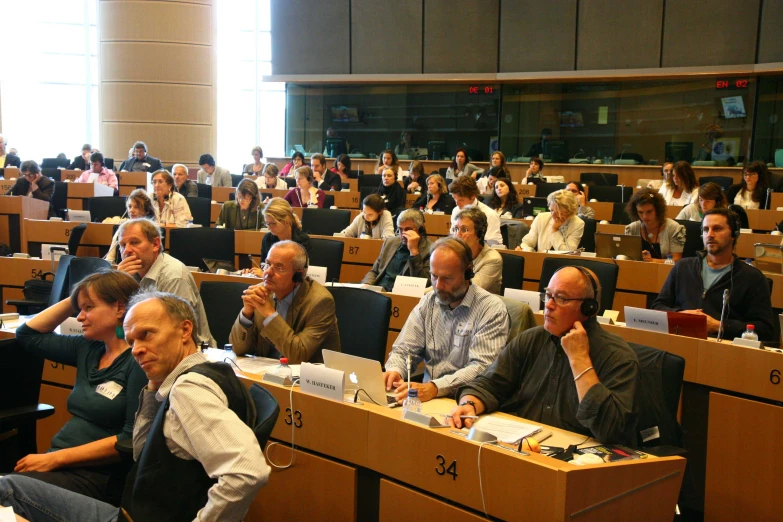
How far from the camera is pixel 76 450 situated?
2.69 m

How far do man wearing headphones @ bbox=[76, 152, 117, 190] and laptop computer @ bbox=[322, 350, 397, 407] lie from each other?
9.64 metres

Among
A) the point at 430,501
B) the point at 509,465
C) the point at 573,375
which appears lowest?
the point at 430,501

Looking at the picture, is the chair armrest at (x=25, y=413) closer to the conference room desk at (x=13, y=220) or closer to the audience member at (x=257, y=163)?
the conference room desk at (x=13, y=220)

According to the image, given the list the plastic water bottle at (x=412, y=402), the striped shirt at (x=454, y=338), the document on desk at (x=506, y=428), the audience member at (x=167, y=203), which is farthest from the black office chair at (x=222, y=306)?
the audience member at (x=167, y=203)

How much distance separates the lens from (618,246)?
5.93m

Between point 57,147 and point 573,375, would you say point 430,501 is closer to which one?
point 573,375

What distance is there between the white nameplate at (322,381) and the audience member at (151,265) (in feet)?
3.43

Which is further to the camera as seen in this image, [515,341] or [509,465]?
[515,341]

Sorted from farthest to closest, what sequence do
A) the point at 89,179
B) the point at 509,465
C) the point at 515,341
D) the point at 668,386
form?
the point at 89,179, the point at 515,341, the point at 668,386, the point at 509,465

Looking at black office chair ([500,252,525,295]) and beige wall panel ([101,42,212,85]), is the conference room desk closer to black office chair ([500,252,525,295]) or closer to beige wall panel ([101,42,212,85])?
black office chair ([500,252,525,295])

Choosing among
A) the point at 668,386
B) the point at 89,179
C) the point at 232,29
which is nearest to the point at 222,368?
the point at 668,386

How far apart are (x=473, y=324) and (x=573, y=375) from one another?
27.4 inches

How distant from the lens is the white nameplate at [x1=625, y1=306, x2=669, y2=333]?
377 cm

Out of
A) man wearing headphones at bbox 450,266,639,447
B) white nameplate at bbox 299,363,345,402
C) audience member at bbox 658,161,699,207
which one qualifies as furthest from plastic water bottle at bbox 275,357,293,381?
audience member at bbox 658,161,699,207
